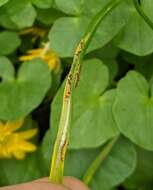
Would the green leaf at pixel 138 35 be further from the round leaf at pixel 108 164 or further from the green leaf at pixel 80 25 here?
the round leaf at pixel 108 164

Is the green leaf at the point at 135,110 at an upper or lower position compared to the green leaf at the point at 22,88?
upper

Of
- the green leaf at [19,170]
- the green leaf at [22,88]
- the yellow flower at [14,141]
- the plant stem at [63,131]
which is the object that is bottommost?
the green leaf at [19,170]

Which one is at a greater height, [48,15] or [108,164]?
[48,15]

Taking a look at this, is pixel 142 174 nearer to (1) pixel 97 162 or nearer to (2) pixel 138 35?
(1) pixel 97 162

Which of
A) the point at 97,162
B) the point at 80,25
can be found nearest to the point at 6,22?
the point at 80,25

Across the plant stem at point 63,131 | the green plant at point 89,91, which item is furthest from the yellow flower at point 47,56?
the plant stem at point 63,131

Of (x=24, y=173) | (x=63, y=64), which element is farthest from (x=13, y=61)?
(x=24, y=173)

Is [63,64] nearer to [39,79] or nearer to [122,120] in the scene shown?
[39,79]
